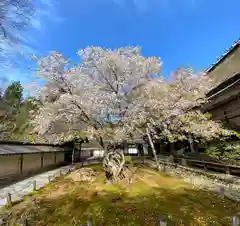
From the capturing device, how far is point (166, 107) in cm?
1505

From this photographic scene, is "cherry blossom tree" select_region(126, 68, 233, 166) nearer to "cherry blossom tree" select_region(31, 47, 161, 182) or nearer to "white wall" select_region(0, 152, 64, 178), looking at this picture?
"cherry blossom tree" select_region(31, 47, 161, 182)

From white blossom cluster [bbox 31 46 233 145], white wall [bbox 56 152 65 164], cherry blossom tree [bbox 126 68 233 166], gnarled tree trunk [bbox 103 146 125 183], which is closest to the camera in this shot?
gnarled tree trunk [bbox 103 146 125 183]

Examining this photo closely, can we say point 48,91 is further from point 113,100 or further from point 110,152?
point 110,152

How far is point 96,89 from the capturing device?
12492 millimetres

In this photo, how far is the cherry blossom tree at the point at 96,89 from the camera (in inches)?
477

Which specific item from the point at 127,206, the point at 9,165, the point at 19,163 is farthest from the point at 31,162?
the point at 127,206

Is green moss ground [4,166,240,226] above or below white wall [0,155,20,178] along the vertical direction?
below

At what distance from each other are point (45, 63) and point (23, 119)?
21636 millimetres

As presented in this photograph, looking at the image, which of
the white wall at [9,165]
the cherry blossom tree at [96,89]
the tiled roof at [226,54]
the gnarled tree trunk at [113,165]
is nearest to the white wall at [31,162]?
the white wall at [9,165]

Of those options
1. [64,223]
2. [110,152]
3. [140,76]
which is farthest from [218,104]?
[64,223]

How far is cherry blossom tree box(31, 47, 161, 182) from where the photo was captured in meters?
12.1

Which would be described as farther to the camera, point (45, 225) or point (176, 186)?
point (176, 186)

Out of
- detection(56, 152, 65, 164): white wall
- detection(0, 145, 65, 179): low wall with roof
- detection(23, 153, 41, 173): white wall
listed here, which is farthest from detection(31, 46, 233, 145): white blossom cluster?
detection(56, 152, 65, 164): white wall

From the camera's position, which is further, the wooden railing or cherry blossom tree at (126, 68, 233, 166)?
cherry blossom tree at (126, 68, 233, 166)
